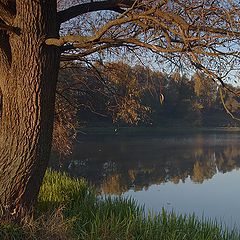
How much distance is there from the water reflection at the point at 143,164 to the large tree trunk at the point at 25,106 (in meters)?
5.29

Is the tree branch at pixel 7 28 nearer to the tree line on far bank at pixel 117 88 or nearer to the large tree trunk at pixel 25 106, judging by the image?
the large tree trunk at pixel 25 106

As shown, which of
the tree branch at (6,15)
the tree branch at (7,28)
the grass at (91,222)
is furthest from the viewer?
the tree branch at (6,15)

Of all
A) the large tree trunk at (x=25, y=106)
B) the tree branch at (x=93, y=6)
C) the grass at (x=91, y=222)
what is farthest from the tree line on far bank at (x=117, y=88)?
the large tree trunk at (x=25, y=106)

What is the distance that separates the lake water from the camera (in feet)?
25.7

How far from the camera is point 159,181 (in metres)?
10.4

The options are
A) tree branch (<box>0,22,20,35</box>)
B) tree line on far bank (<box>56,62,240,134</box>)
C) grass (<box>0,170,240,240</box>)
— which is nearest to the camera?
grass (<box>0,170,240,240</box>)

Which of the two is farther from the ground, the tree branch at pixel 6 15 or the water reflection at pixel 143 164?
the tree branch at pixel 6 15

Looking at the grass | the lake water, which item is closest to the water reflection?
the lake water

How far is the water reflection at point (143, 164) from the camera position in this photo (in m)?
10.1

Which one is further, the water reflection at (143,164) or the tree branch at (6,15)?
the water reflection at (143,164)

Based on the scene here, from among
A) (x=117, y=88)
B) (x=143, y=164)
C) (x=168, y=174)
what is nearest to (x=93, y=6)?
(x=117, y=88)

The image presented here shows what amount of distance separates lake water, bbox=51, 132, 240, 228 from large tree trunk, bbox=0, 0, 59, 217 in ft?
13.9

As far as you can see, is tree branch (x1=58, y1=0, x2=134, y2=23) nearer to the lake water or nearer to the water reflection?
the lake water

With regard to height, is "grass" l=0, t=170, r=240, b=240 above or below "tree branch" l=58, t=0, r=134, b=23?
below
